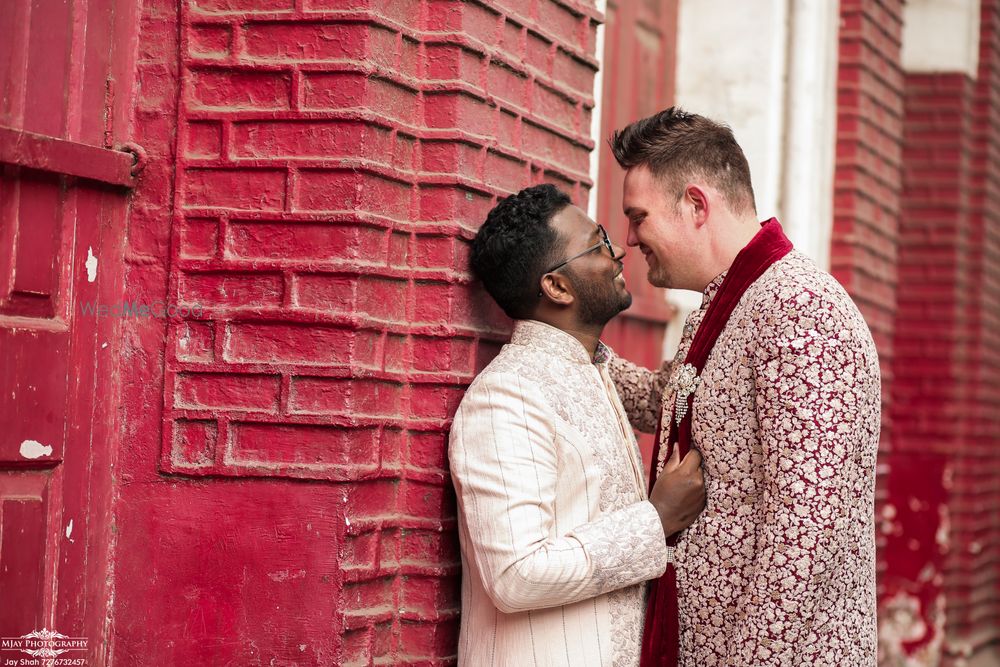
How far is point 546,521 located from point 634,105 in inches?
119

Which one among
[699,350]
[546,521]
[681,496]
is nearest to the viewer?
[546,521]

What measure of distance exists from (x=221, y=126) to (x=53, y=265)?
1.59 feet

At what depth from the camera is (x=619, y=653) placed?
2.95 meters

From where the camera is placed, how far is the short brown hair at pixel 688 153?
314 centimetres

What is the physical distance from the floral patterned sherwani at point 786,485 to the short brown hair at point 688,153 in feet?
0.88

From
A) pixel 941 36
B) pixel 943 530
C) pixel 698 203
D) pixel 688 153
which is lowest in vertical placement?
pixel 943 530

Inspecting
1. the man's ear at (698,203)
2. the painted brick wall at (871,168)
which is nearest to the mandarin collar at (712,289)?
the man's ear at (698,203)

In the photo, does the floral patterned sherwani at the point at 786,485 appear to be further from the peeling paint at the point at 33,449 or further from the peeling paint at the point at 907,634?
the peeling paint at the point at 907,634

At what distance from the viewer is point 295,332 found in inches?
112

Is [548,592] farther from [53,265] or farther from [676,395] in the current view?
[53,265]

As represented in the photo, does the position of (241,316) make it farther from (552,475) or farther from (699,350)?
(699,350)

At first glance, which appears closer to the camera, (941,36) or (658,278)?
(658,278)

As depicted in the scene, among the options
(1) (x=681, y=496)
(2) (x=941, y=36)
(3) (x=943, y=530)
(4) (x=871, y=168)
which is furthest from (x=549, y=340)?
(2) (x=941, y=36)

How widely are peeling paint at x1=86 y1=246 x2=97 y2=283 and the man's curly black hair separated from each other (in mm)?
859
